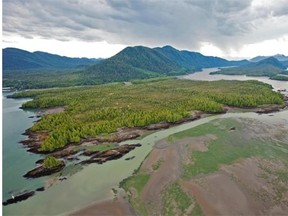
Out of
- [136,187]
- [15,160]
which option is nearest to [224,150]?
[136,187]

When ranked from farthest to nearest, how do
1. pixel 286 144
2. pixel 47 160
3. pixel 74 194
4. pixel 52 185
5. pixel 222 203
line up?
pixel 286 144 < pixel 47 160 < pixel 52 185 < pixel 74 194 < pixel 222 203

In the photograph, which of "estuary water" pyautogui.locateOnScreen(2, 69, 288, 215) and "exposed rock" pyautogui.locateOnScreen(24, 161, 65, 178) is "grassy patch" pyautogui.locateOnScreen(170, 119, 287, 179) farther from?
"exposed rock" pyautogui.locateOnScreen(24, 161, 65, 178)

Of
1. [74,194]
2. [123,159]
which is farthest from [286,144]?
[74,194]

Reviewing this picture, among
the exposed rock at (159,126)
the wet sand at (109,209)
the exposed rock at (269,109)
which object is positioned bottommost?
the exposed rock at (269,109)

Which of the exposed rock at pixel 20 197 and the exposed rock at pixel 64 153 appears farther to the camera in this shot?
the exposed rock at pixel 64 153

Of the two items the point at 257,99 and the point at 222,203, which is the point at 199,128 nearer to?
the point at 222,203

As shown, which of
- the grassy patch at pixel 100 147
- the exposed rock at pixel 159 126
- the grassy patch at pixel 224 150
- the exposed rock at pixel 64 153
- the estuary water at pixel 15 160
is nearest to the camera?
the estuary water at pixel 15 160

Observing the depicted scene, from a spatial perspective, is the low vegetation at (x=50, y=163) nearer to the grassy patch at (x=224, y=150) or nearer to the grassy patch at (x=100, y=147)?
the grassy patch at (x=100, y=147)

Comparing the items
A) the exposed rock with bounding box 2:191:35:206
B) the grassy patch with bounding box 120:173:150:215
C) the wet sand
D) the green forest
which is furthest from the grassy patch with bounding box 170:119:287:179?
the exposed rock with bounding box 2:191:35:206

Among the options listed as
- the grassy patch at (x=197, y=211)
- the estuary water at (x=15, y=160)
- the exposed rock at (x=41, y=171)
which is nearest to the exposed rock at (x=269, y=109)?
the grassy patch at (x=197, y=211)

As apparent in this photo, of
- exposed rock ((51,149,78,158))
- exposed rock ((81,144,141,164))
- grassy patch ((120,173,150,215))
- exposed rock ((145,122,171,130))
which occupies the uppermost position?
grassy patch ((120,173,150,215))

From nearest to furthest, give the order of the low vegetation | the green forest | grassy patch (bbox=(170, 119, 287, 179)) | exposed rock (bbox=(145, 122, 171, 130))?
grassy patch (bbox=(170, 119, 287, 179)) < the low vegetation < the green forest < exposed rock (bbox=(145, 122, 171, 130))
